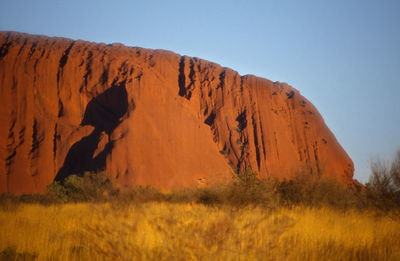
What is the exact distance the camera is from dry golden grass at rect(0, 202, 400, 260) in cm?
287

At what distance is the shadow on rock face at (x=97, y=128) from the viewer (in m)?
27.2

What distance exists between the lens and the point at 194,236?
3.01 m

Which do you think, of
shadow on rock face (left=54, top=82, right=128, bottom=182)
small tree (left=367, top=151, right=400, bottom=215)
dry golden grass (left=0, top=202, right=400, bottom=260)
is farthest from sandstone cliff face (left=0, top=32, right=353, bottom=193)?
dry golden grass (left=0, top=202, right=400, bottom=260)

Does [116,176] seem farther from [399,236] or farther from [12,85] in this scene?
[399,236]

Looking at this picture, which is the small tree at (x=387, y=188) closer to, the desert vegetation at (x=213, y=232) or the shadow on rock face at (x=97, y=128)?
the desert vegetation at (x=213, y=232)

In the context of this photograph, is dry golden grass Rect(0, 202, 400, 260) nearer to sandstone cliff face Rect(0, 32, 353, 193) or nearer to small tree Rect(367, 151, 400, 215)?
small tree Rect(367, 151, 400, 215)

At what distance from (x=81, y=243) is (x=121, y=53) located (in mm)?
38766

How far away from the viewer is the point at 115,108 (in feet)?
110

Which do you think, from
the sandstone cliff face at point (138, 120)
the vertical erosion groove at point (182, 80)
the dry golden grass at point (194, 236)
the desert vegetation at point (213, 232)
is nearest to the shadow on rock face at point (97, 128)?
the sandstone cliff face at point (138, 120)

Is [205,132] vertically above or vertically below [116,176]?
above

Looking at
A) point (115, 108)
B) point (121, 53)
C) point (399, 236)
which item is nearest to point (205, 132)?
point (115, 108)

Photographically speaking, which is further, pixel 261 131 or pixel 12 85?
pixel 261 131

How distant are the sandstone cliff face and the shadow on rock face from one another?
5.4 inches

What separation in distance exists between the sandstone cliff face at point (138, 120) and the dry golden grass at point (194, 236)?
1736 cm
